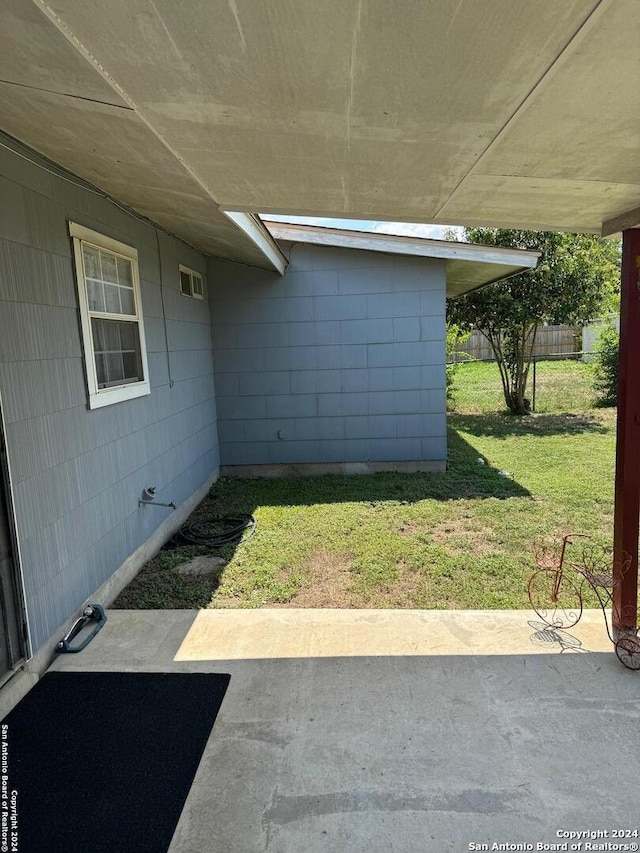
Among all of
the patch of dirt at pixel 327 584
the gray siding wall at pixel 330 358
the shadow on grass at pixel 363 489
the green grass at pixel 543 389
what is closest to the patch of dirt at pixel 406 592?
the patch of dirt at pixel 327 584

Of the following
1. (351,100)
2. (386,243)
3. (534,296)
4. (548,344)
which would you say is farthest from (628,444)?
(548,344)

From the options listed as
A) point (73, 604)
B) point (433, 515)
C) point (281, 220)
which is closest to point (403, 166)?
point (73, 604)

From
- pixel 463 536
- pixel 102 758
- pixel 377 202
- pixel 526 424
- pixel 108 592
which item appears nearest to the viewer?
pixel 102 758

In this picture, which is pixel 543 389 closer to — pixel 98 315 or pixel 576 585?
pixel 576 585

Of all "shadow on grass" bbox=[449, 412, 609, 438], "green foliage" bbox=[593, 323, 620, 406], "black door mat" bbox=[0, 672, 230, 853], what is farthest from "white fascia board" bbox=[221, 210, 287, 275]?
"green foliage" bbox=[593, 323, 620, 406]

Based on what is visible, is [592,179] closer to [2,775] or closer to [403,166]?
[403,166]

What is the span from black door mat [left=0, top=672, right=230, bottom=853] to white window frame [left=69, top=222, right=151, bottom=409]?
172 centimetres

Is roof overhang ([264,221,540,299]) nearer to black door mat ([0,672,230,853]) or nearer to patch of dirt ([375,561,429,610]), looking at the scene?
patch of dirt ([375,561,429,610])

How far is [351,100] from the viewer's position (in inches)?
69.7

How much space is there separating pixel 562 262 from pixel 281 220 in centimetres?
654

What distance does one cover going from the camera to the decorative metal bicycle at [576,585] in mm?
2730

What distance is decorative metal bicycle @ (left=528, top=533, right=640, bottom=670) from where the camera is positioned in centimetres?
273

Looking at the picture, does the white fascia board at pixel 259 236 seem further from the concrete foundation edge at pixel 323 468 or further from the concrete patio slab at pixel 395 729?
the concrete patio slab at pixel 395 729

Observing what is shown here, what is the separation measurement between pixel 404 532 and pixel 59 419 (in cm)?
306
